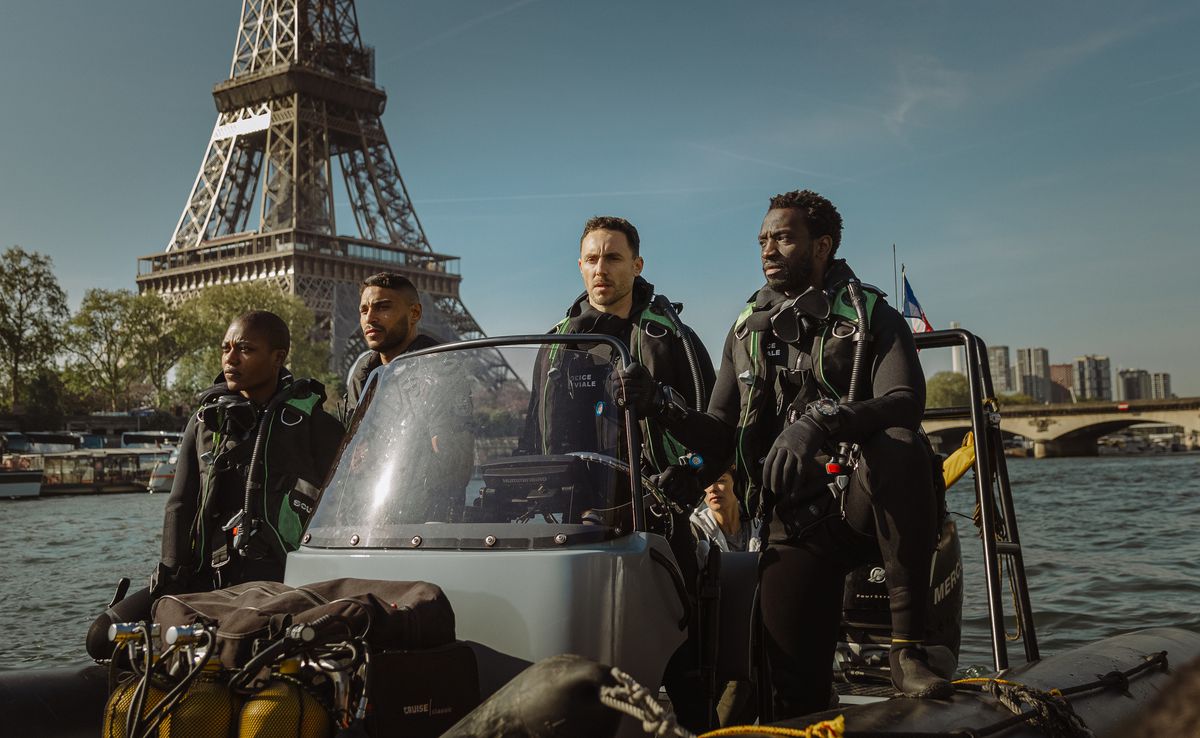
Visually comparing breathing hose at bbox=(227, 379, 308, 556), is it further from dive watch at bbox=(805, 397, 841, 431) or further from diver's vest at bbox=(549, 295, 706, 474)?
dive watch at bbox=(805, 397, 841, 431)

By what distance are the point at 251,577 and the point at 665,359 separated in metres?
1.82

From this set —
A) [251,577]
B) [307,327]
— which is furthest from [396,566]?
[307,327]

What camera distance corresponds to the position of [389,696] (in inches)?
82.5

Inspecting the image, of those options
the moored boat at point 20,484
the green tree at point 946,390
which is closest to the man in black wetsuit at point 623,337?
the moored boat at point 20,484

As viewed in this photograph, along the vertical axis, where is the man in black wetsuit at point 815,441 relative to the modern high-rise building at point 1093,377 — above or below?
below

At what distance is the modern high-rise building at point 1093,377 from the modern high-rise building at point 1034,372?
749 centimetres

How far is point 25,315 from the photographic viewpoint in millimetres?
50531

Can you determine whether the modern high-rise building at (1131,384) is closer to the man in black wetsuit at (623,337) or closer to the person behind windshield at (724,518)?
the person behind windshield at (724,518)

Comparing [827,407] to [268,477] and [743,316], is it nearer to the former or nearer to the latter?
[743,316]

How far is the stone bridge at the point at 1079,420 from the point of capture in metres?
64.1

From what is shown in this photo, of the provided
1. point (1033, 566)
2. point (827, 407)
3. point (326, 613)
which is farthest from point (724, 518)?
point (1033, 566)

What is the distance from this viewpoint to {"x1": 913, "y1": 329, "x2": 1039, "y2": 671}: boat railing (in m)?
3.51

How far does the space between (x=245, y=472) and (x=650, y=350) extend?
1693mm

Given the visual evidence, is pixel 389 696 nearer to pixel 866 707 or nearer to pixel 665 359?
pixel 866 707
